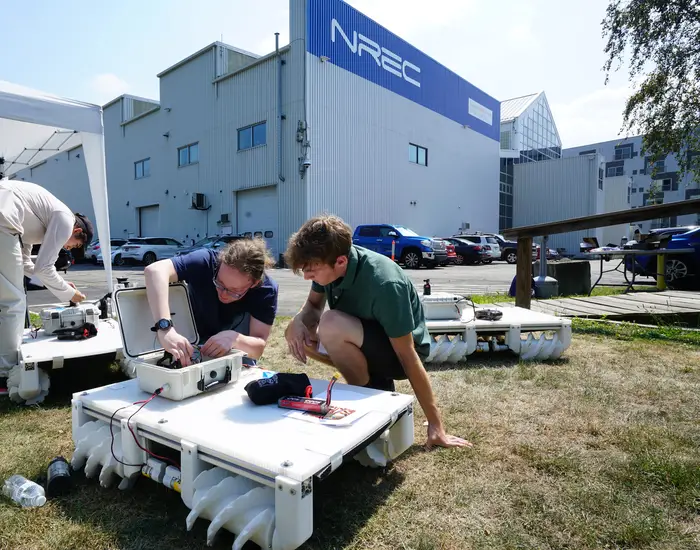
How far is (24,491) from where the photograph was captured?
162cm

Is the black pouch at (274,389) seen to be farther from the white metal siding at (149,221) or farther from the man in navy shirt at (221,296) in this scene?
the white metal siding at (149,221)

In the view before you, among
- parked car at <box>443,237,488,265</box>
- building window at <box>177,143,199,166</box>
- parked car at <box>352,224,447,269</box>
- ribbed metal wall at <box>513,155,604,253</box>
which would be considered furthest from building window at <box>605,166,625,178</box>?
building window at <box>177,143,199,166</box>

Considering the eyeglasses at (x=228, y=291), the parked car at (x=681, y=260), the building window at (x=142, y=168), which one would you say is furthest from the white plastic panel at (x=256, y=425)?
the building window at (x=142, y=168)

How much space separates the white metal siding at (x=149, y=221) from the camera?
23095 millimetres

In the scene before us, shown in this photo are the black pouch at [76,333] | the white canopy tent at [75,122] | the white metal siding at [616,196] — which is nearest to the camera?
the black pouch at [76,333]

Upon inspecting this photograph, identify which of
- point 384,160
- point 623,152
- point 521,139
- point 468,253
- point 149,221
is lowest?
point 468,253

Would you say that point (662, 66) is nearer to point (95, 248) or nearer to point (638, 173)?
point (95, 248)

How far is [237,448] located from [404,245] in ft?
44.4

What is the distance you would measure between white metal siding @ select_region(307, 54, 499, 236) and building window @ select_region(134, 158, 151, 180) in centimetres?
1153

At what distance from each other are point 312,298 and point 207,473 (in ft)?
3.88

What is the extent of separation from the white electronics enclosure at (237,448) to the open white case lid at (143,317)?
0.31 metres

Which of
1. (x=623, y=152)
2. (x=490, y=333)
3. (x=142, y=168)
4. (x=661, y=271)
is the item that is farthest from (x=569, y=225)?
(x=623, y=152)

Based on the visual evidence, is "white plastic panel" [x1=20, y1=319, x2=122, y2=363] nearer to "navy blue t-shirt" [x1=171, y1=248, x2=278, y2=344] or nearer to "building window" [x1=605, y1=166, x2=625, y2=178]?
"navy blue t-shirt" [x1=171, y1=248, x2=278, y2=344]

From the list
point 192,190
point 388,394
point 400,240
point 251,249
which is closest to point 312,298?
point 251,249
